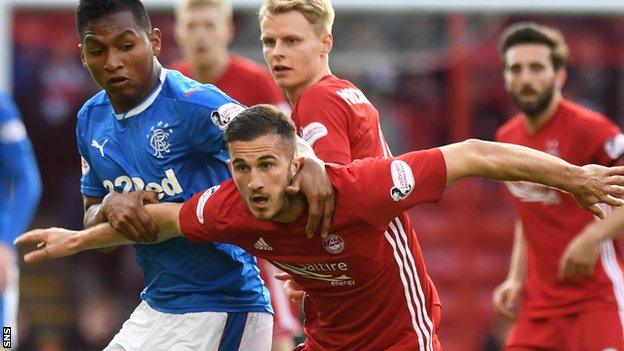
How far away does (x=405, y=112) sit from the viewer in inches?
498

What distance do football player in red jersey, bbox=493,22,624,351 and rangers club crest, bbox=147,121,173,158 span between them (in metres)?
2.61

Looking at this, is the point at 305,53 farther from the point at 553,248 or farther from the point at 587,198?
the point at 553,248

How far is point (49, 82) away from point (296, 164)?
773 cm

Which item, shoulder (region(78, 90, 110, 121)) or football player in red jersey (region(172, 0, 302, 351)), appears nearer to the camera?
shoulder (region(78, 90, 110, 121))

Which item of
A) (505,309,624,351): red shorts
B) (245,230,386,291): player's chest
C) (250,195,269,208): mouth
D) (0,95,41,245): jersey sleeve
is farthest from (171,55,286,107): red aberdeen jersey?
(250,195,269,208): mouth

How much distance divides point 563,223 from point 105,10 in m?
3.01

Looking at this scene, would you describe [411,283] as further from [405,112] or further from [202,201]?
[405,112]

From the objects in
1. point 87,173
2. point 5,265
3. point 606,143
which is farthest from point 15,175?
point 606,143

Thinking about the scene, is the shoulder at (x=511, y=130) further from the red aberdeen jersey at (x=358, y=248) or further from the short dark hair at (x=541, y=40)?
the red aberdeen jersey at (x=358, y=248)

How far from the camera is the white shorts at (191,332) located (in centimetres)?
520

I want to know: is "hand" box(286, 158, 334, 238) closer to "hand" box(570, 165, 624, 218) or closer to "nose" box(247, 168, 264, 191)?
"nose" box(247, 168, 264, 191)

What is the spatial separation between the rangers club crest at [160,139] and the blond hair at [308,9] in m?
0.79

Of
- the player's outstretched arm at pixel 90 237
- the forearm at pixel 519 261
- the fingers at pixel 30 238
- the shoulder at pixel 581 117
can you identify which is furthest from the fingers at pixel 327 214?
the forearm at pixel 519 261

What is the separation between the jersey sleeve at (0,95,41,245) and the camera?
23.3 ft
